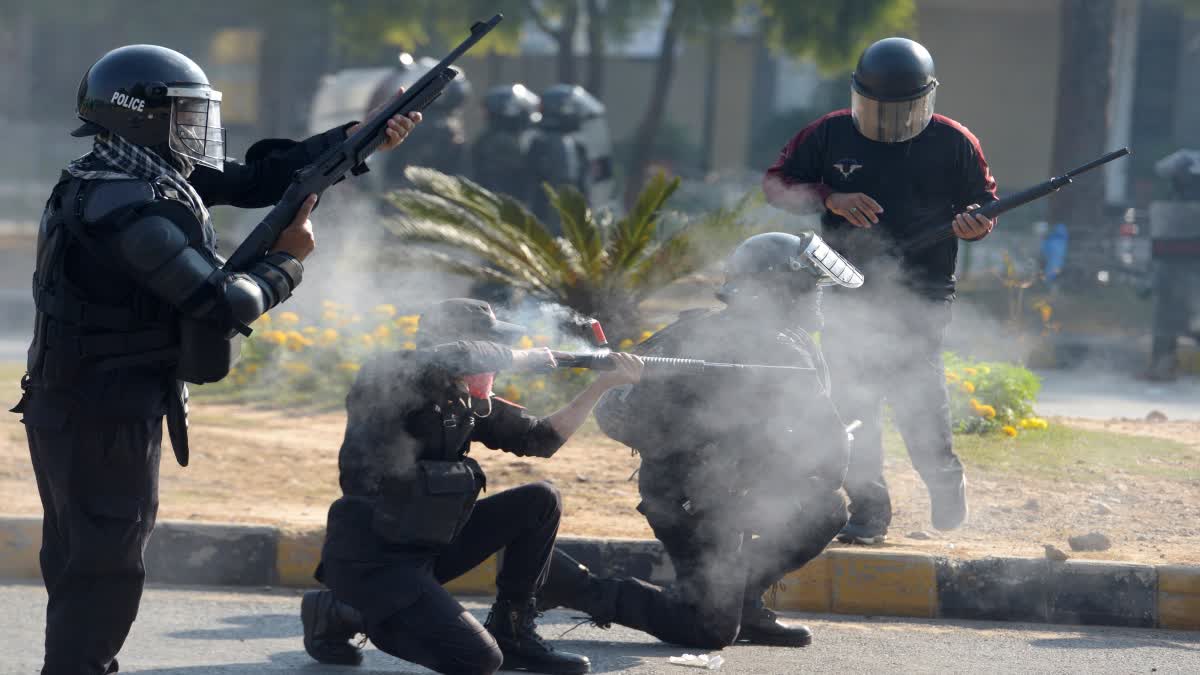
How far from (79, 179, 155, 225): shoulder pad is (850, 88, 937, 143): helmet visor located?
2.65m

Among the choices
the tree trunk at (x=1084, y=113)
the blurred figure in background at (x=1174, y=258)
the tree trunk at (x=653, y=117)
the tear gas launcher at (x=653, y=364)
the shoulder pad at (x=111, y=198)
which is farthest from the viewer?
the tree trunk at (x=653, y=117)

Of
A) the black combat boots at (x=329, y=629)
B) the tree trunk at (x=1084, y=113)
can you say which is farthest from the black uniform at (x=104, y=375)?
the tree trunk at (x=1084, y=113)

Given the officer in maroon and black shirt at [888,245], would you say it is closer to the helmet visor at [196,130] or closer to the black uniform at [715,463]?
the black uniform at [715,463]

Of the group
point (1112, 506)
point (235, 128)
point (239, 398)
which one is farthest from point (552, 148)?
point (235, 128)

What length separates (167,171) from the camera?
363cm

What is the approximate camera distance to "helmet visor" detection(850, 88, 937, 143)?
5.24 metres

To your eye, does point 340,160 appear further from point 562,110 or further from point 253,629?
point 562,110

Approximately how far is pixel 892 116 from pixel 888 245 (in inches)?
17.4

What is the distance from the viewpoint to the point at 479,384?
4082 millimetres

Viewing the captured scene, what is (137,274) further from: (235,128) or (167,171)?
(235,128)

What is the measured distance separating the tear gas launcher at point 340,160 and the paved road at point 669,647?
133 cm

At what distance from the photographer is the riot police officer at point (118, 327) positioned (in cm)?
345

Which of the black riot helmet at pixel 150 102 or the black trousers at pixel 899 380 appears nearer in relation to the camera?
the black riot helmet at pixel 150 102

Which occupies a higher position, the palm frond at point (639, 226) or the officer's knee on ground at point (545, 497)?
the palm frond at point (639, 226)
